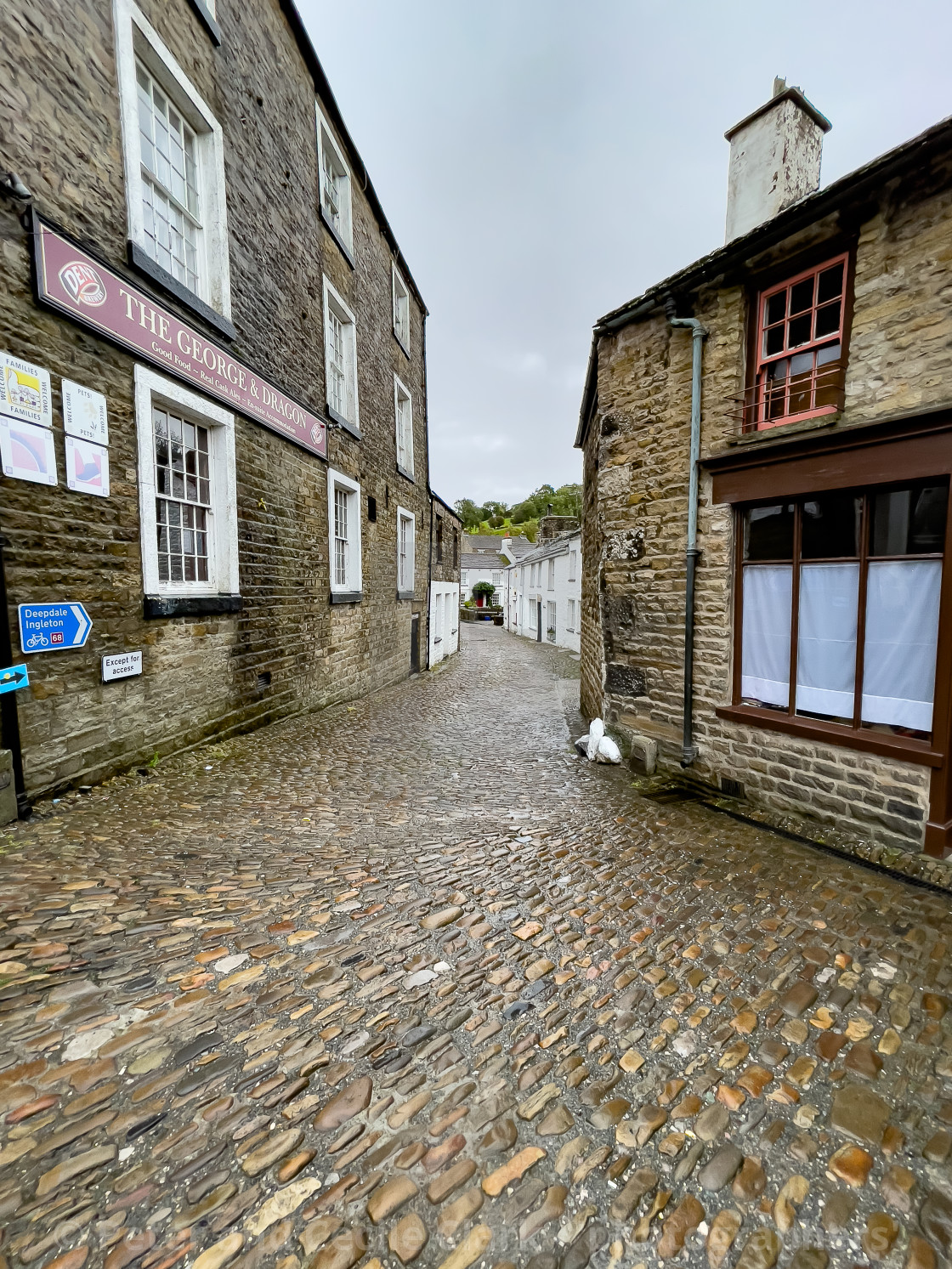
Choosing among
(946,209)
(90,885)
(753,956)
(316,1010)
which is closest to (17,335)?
(90,885)

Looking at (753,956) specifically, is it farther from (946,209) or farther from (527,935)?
(946,209)

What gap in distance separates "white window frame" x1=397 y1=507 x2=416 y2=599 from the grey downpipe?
9494 millimetres

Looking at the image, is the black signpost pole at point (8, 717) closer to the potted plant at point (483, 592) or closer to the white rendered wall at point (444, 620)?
the white rendered wall at point (444, 620)

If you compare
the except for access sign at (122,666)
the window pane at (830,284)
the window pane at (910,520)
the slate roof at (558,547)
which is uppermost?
the window pane at (830,284)

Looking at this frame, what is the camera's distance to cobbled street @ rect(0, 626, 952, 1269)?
64.8 inches

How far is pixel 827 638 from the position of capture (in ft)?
16.3

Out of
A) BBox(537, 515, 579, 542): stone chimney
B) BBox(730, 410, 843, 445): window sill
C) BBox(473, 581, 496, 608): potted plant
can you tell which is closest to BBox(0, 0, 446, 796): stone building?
BBox(730, 410, 843, 445): window sill

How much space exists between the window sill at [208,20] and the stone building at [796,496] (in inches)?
222

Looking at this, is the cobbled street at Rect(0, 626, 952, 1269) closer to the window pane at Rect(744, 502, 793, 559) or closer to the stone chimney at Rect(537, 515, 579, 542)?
the window pane at Rect(744, 502, 793, 559)

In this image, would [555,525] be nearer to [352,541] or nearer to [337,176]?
[352,541]

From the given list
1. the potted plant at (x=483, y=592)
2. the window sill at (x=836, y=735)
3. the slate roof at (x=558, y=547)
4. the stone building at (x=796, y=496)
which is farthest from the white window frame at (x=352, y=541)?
the potted plant at (x=483, y=592)

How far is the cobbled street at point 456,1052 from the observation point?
165cm

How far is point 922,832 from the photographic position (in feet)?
14.0

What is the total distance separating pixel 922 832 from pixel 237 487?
7986 millimetres
